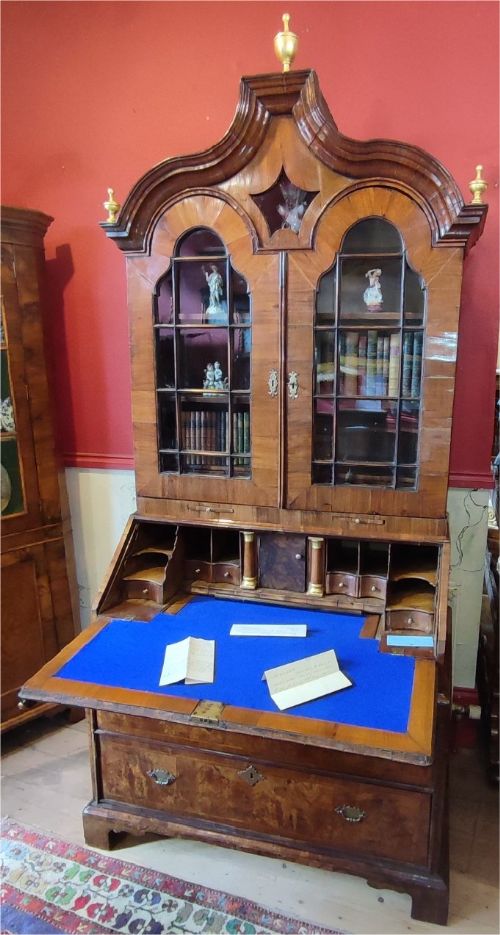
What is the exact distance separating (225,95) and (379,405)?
3.95 ft

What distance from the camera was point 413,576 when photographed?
168cm

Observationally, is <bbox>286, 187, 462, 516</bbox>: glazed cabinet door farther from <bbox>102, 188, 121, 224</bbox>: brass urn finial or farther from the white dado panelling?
the white dado panelling

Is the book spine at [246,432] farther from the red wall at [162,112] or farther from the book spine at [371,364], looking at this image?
the red wall at [162,112]

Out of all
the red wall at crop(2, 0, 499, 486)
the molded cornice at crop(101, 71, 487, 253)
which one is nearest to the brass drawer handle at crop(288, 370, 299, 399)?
the molded cornice at crop(101, 71, 487, 253)

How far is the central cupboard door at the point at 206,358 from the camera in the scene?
1.66 m

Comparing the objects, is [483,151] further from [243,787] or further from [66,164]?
[243,787]

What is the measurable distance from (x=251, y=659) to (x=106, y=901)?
75cm

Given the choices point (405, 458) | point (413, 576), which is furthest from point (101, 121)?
point (413, 576)

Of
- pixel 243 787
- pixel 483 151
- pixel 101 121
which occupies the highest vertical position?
pixel 101 121

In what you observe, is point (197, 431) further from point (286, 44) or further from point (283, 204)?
point (286, 44)

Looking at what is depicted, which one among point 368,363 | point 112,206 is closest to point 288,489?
point 368,363

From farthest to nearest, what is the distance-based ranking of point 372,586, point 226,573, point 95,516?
point 95,516 < point 226,573 < point 372,586

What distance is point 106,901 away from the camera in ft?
5.08

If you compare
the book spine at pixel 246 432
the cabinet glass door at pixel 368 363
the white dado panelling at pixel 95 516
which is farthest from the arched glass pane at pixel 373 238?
the white dado panelling at pixel 95 516
